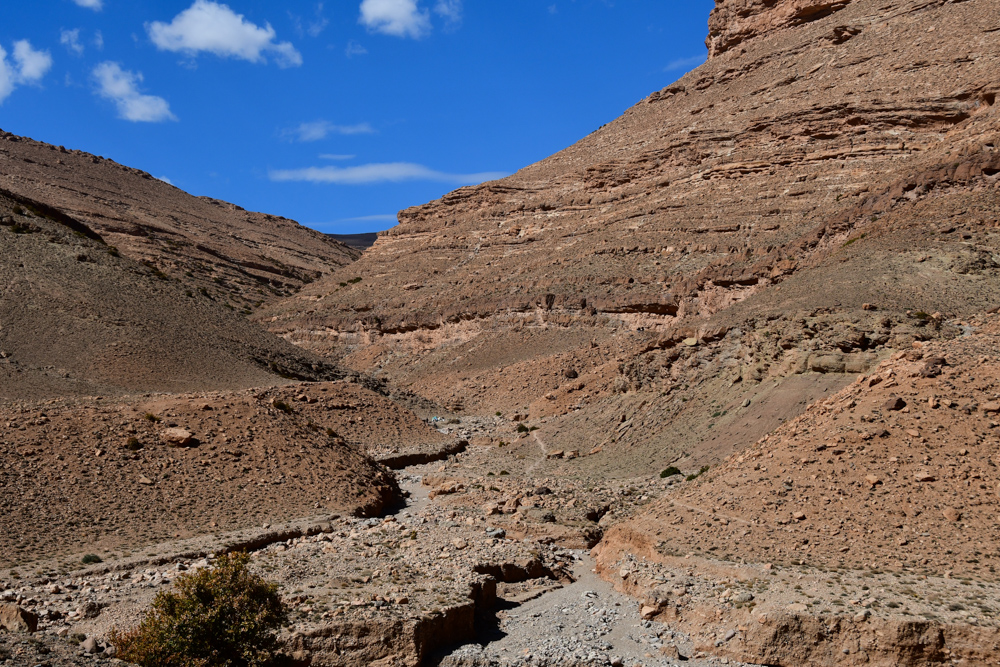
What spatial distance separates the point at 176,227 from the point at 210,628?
99.5 metres

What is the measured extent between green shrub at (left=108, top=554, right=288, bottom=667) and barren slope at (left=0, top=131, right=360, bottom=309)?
63.7 meters

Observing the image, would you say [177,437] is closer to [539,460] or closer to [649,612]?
[539,460]

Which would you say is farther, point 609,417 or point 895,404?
point 609,417

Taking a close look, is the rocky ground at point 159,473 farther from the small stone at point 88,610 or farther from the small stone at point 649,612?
the small stone at point 649,612

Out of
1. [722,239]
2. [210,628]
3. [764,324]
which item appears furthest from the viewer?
[722,239]

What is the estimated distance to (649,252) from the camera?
50.9m

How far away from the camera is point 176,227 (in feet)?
348

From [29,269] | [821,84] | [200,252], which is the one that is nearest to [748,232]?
[821,84]

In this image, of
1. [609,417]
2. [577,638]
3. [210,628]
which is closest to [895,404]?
[577,638]

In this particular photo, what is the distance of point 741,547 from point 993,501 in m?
3.95

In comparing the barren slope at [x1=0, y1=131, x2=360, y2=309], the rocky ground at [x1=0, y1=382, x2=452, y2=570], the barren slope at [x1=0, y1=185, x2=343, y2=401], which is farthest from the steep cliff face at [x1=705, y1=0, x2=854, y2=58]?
the rocky ground at [x1=0, y1=382, x2=452, y2=570]

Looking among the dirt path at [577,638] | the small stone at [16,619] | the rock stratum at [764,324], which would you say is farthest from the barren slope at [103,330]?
the dirt path at [577,638]

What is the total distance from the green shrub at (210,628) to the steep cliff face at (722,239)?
1514 centimetres

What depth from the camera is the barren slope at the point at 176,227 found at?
83875mm
